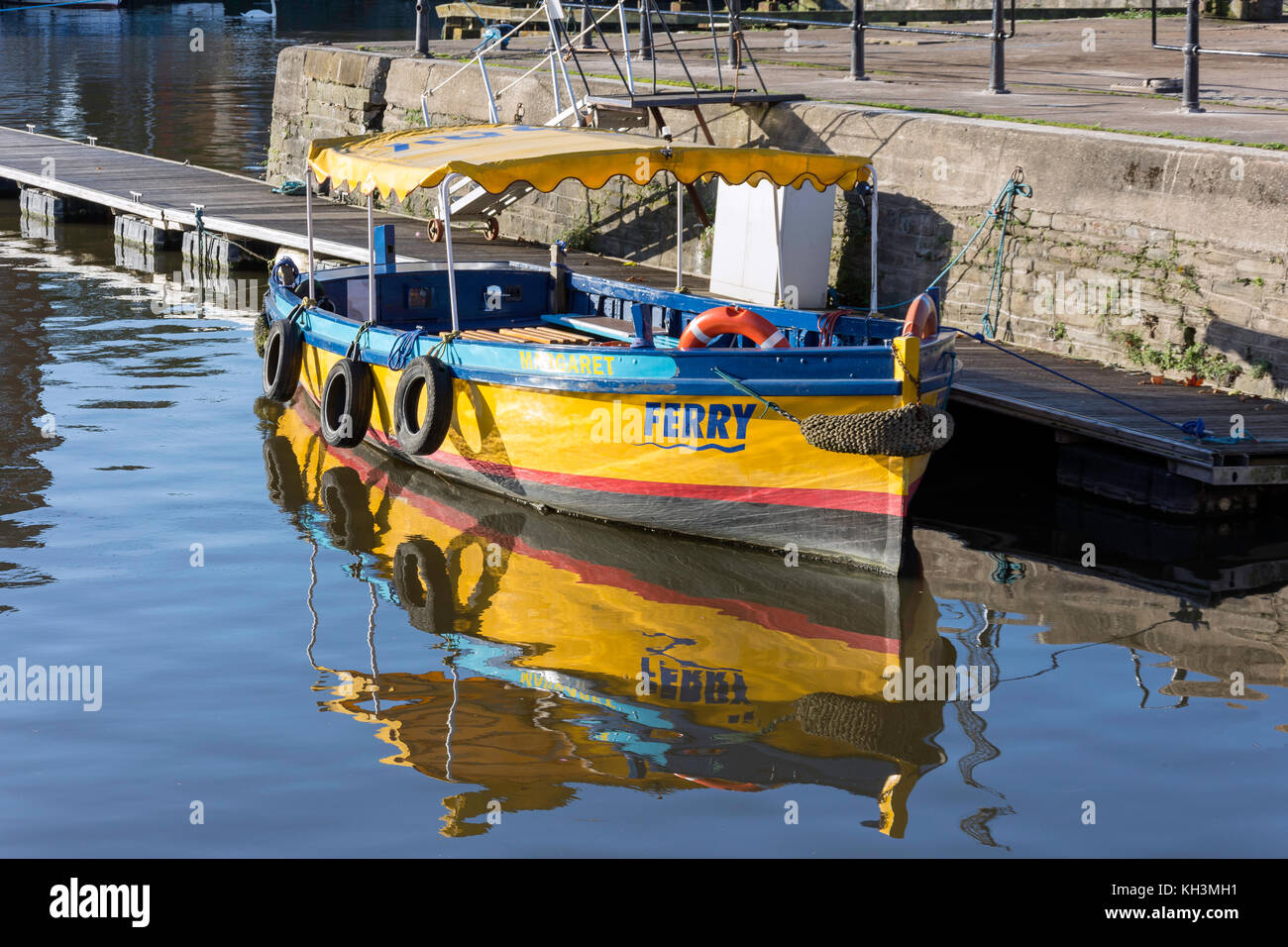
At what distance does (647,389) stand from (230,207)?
13162mm

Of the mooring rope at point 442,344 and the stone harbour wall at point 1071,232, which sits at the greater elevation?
the stone harbour wall at point 1071,232

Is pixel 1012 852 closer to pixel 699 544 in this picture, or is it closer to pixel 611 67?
pixel 699 544

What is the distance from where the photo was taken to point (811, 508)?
9.95m

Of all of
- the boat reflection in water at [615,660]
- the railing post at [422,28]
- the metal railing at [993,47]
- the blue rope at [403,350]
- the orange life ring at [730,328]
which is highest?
the railing post at [422,28]

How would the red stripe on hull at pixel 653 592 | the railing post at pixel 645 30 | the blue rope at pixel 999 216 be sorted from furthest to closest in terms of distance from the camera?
the railing post at pixel 645 30 → the blue rope at pixel 999 216 → the red stripe on hull at pixel 653 592

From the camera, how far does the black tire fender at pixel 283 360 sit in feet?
42.6

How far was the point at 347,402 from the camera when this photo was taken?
11930 mm

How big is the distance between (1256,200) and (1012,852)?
695 centimetres

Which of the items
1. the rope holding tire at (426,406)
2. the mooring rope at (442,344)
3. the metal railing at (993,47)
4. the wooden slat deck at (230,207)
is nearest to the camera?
the rope holding tire at (426,406)

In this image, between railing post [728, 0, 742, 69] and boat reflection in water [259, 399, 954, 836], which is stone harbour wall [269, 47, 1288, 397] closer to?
railing post [728, 0, 742, 69]

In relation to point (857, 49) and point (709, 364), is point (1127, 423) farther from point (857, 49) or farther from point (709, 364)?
point (857, 49)

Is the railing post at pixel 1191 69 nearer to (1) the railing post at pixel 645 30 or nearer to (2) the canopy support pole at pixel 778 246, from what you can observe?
(2) the canopy support pole at pixel 778 246

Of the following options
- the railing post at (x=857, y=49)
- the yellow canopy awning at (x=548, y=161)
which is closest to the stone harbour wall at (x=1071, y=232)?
the railing post at (x=857, y=49)

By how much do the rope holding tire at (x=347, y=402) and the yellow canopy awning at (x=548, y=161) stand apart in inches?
55.8
